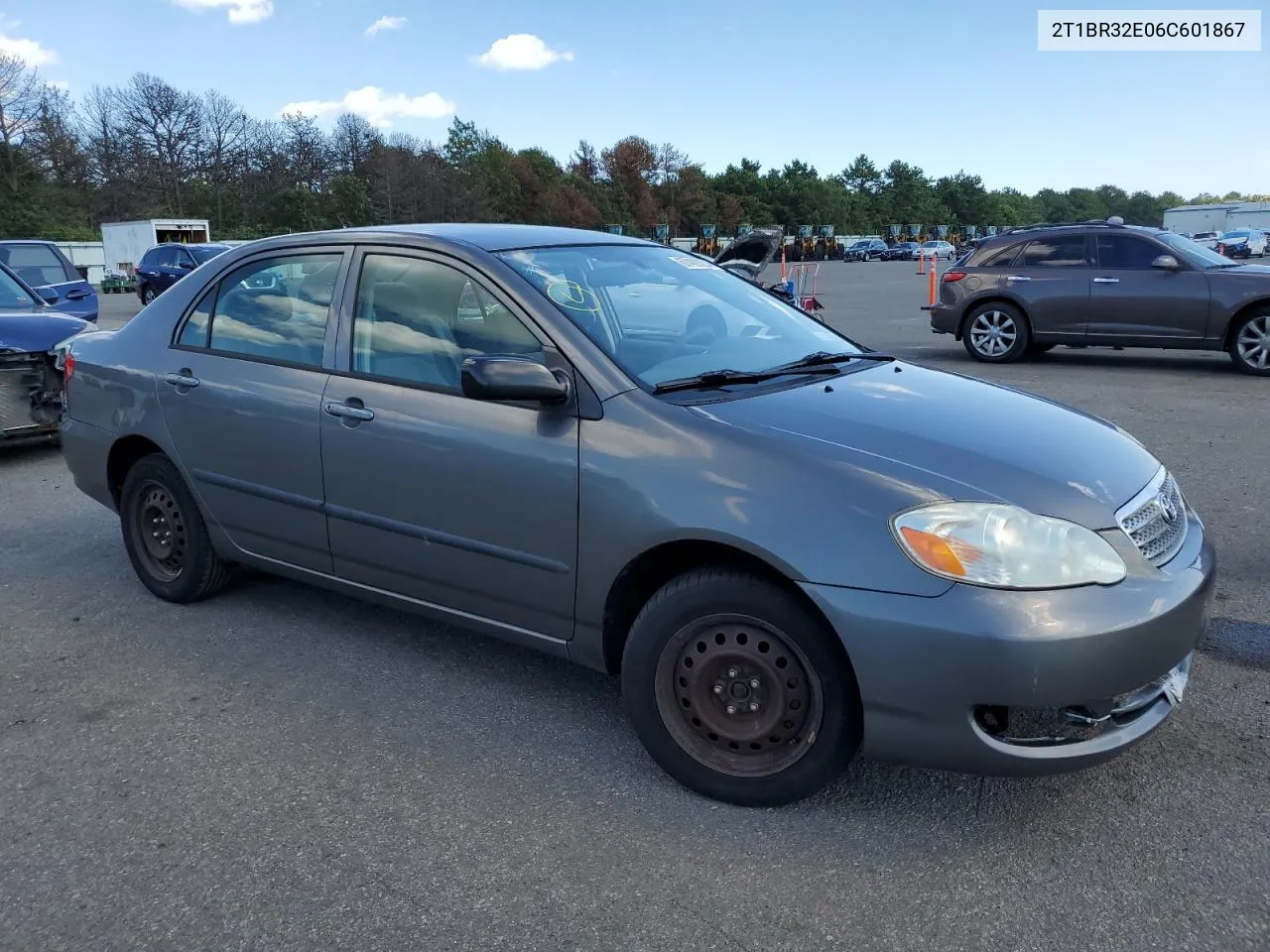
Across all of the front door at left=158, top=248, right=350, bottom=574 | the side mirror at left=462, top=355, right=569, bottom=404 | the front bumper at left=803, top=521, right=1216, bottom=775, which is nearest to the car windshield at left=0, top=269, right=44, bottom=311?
the front door at left=158, top=248, right=350, bottom=574

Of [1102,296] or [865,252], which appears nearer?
[1102,296]

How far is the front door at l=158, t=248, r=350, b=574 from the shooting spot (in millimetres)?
3873

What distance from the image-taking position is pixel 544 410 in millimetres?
3178

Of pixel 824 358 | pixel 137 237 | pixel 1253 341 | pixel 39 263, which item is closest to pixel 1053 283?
pixel 1253 341

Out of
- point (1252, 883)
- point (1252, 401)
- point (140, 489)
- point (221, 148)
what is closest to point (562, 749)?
point (1252, 883)

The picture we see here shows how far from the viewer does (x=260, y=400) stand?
3973mm

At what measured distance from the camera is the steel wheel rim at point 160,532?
14.8 feet

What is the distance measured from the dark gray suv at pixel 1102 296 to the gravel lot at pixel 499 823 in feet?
25.6

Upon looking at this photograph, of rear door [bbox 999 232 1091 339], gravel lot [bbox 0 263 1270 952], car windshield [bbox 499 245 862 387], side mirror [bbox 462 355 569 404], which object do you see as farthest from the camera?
rear door [bbox 999 232 1091 339]

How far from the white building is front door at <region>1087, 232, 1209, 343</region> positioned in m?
70.6

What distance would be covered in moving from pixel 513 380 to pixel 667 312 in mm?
900

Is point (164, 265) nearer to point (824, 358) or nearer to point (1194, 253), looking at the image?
point (1194, 253)

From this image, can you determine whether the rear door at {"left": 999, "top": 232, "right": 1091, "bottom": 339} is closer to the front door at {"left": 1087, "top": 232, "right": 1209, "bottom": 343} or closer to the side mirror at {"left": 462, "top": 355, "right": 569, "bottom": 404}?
the front door at {"left": 1087, "top": 232, "right": 1209, "bottom": 343}

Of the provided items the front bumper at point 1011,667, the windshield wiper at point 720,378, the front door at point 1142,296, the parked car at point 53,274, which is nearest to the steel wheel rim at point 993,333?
the front door at point 1142,296
